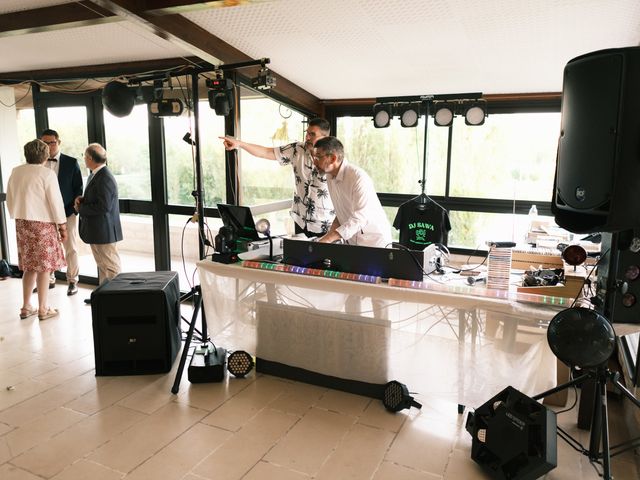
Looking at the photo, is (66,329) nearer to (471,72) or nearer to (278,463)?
(278,463)

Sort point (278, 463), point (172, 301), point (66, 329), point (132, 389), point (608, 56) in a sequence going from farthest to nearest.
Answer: point (66, 329) < point (172, 301) < point (132, 389) < point (278, 463) < point (608, 56)

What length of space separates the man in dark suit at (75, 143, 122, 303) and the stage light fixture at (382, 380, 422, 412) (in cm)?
270

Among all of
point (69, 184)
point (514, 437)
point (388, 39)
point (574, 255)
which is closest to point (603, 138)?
point (574, 255)

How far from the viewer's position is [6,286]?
503 centimetres

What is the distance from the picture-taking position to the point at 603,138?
168cm

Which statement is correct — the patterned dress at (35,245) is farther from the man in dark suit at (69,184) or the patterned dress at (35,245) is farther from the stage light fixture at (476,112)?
the stage light fixture at (476,112)

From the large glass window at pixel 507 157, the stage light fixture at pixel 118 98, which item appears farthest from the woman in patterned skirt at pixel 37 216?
the large glass window at pixel 507 157

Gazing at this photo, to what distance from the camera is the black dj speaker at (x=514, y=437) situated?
73.2 inches

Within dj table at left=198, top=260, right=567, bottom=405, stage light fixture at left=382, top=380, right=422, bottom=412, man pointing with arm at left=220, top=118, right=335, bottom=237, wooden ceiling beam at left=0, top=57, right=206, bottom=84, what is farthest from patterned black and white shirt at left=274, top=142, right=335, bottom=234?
stage light fixture at left=382, top=380, right=422, bottom=412

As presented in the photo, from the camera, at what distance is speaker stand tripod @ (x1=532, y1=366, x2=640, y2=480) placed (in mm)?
1854

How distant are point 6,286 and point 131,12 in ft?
12.9

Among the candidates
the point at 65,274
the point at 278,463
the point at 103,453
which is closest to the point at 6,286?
the point at 65,274

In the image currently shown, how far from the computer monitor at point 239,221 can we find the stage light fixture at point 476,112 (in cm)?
274

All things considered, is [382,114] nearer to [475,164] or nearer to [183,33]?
[475,164]
